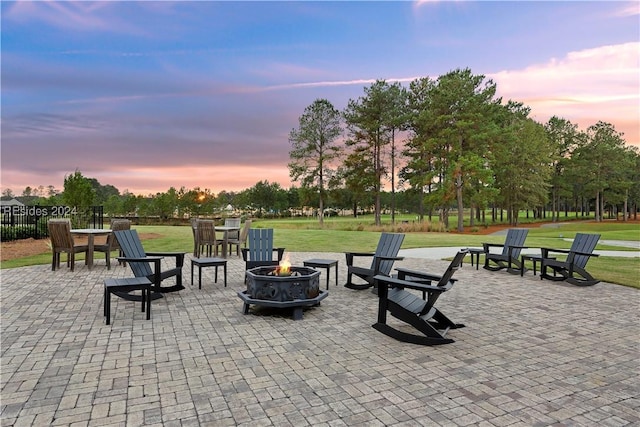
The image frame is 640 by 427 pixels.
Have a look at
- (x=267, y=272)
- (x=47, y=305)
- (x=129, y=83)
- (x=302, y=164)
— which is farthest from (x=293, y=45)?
(x=302, y=164)

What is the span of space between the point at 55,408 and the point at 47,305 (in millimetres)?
3479

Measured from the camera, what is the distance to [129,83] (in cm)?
1491

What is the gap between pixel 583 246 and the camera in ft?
24.5

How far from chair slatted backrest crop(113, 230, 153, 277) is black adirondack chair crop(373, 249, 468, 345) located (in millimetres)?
3474

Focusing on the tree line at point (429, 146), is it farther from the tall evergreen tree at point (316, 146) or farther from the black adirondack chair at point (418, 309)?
the black adirondack chair at point (418, 309)

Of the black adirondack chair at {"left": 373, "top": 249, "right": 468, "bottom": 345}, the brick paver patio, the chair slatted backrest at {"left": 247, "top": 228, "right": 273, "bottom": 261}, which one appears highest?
Answer: the chair slatted backrest at {"left": 247, "top": 228, "right": 273, "bottom": 261}

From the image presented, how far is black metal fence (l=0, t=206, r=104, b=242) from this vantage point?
14680 mm

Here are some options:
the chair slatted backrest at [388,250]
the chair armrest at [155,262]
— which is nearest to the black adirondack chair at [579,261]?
the chair slatted backrest at [388,250]

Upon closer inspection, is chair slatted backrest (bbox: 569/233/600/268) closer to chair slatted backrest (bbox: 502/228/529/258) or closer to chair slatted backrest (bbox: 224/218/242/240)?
chair slatted backrest (bbox: 502/228/529/258)

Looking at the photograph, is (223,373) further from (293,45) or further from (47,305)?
(293,45)

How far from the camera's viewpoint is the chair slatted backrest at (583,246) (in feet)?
24.1

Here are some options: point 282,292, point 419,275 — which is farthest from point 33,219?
point 419,275

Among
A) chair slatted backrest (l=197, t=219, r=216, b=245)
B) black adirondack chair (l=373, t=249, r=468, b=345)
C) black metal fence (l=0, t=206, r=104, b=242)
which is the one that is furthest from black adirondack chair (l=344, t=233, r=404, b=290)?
black metal fence (l=0, t=206, r=104, b=242)

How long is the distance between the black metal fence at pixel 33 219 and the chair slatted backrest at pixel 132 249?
12.0 metres
